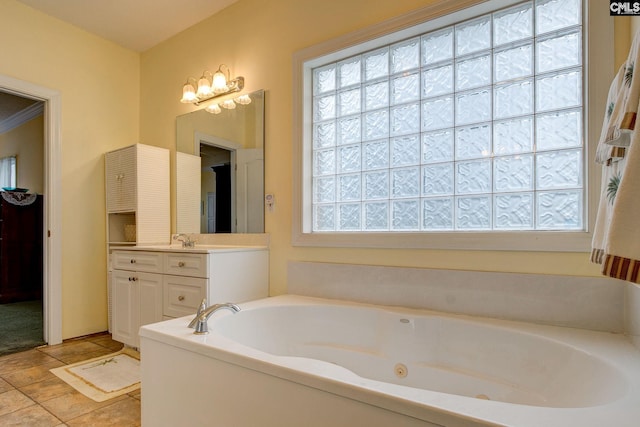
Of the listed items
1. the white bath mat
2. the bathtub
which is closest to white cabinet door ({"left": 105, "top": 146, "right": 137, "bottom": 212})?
the white bath mat

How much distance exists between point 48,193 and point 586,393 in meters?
3.71

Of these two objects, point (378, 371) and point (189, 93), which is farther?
point (189, 93)

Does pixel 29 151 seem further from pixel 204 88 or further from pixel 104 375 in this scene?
pixel 104 375

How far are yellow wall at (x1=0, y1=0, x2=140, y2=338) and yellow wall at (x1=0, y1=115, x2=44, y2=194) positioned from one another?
7.76 feet

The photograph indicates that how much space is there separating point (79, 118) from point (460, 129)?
10.4 feet

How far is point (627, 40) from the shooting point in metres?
1.48

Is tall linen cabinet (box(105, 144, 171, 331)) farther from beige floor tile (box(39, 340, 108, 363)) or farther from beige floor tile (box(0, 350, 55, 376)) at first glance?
beige floor tile (box(0, 350, 55, 376))

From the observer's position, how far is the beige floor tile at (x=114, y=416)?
5.82 feet

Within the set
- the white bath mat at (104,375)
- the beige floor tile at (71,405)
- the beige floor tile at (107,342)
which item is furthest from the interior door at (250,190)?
the beige floor tile at (107,342)

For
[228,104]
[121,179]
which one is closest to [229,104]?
[228,104]

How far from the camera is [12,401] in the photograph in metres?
2.00

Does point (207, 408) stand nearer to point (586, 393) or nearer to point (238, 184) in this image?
point (586, 393)

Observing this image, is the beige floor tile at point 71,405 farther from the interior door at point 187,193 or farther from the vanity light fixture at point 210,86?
the vanity light fixture at point 210,86

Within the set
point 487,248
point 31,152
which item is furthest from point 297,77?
point 31,152
